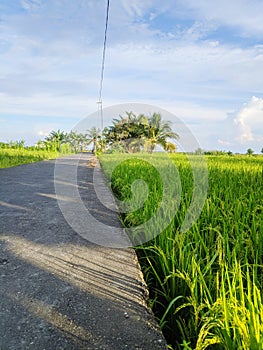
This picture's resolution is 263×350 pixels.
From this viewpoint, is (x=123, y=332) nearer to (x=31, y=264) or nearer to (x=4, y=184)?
(x=31, y=264)

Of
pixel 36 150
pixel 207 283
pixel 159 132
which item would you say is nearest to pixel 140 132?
pixel 159 132

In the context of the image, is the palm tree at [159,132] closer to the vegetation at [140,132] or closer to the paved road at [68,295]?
the vegetation at [140,132]

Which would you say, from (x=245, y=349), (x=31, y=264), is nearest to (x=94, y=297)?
(x=31, y=264)

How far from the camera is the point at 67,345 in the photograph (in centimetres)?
96

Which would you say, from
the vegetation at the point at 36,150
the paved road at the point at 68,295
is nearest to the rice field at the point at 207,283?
the paved road at the point at 68,295

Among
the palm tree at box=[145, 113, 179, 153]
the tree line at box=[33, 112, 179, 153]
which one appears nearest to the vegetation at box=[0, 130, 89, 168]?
the tree line at box=[33, 112, 179, 153]

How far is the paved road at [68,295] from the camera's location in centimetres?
99

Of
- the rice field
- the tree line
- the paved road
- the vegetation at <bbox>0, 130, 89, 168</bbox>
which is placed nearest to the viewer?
the rice field

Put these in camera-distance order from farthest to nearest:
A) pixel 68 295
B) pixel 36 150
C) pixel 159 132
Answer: pixel 159 132 < pixel 36 150 < pixel 68 295

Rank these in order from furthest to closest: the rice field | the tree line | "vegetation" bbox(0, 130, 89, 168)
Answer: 1. the tree line
2. "vegetation" bbox(0, 130, 89, 168)
3. the rice field

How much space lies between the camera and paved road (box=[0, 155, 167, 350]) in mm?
989

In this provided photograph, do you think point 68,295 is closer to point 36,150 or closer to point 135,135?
point 36,150

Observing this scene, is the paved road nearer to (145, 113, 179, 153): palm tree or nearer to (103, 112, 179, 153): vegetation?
(103, 112, 179, 153): vegetation

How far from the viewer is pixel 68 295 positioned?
4.09 ft
